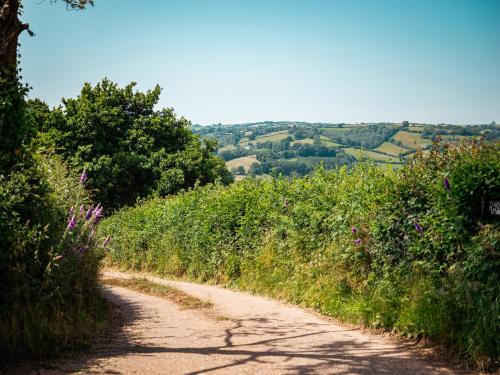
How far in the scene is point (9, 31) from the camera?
861 centimetres

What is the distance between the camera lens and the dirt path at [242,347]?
22.7 feet

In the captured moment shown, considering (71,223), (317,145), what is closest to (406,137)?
(317,145)

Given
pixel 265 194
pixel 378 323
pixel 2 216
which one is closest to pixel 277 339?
pixel 378 323

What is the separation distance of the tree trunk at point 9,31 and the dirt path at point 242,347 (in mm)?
5053

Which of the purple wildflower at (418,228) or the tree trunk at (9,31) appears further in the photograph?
the purple wildflower at (418,228)

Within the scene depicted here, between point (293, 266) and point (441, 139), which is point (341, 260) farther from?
point (441, 139)

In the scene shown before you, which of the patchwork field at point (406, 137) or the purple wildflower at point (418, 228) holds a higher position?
the patchwork field at point (406, 137)

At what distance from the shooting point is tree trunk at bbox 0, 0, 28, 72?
8523mm

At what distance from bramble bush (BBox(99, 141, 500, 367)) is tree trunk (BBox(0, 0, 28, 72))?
24.0ft

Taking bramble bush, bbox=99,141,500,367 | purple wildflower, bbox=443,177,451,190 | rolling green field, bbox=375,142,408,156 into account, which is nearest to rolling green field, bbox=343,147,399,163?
bramble bush, bbox=99,141,500,367

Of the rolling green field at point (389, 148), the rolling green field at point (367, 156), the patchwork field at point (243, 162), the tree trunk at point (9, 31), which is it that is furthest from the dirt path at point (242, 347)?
the patchwork field at point (243, 162)

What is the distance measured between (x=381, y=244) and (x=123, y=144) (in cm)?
3116

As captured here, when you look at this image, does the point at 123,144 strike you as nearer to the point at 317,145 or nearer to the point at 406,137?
the point at 406,137

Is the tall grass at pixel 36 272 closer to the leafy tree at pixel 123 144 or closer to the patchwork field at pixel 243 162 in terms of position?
the leafy tree at pixel 123 144
